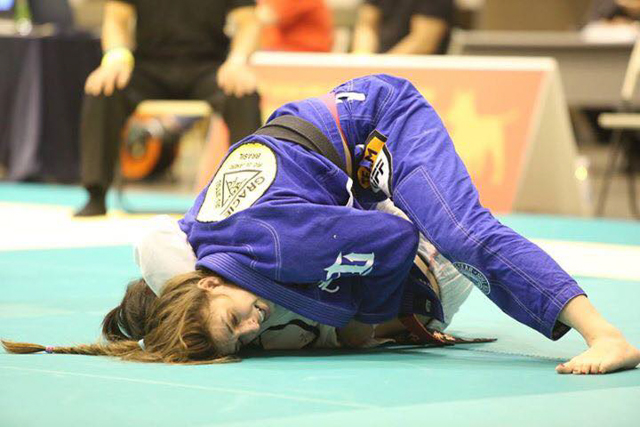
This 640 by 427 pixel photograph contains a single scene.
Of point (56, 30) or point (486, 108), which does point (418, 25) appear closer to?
point (486, 108)

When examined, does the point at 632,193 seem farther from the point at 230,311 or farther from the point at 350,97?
the point at 230,311

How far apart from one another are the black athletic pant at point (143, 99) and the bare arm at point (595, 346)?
10.6ft

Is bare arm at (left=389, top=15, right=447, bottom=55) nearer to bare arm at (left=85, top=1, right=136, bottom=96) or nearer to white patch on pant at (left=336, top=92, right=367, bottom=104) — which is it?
bare arm at (left=85, top=1, right=136, bottom=96)

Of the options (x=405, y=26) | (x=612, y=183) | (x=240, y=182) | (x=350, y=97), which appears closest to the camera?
(x=240, y=182)

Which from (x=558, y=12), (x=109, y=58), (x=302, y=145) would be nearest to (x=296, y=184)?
(x=302, y=145)

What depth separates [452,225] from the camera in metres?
2.11

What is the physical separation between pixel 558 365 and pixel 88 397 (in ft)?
2.88

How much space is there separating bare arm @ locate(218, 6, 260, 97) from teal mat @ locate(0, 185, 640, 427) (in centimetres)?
269

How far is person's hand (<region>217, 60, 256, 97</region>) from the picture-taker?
5191 millimetres

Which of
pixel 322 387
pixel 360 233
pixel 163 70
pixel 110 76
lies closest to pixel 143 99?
pixel 163 70

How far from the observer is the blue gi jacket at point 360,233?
205 centimetres

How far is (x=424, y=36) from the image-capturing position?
7.39m

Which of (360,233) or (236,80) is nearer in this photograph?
(360,233)

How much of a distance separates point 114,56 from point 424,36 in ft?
9.14
